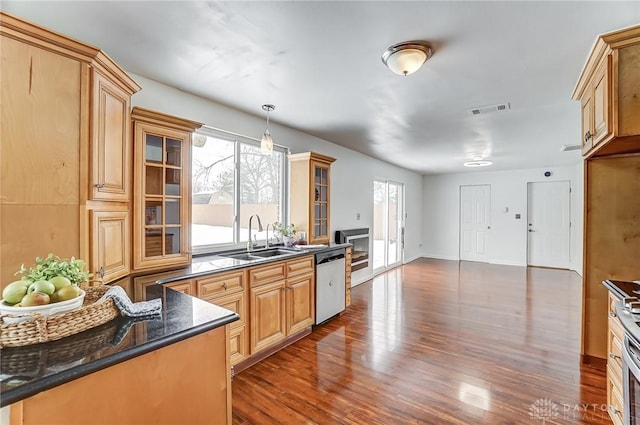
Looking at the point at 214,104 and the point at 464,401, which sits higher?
the point at 214,104

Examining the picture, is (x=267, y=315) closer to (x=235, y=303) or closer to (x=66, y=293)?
(x=235, y=303)

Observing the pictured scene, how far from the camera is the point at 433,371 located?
2521 mm

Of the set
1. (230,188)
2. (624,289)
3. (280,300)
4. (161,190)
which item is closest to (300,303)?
(280,300)

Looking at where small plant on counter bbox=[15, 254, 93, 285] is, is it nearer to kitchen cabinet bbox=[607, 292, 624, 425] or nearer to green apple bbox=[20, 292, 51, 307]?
green apple bbox=[20, 292, 51, 307]

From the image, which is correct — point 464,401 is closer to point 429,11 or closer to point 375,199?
point 429,11

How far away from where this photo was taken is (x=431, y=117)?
3.36 metres

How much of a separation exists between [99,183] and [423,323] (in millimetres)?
3464

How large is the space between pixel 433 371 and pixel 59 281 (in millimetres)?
2623

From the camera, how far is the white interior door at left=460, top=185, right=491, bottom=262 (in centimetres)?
773

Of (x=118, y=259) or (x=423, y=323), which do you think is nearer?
(x=118, y=259)

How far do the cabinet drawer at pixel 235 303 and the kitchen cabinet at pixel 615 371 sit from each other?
Answer: 8.12 ft

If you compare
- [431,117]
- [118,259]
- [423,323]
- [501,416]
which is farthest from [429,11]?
[423,323]

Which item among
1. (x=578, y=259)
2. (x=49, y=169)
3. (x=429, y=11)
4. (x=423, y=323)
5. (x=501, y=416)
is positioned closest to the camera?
(x=49, y=169)

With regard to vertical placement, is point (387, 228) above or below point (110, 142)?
below
